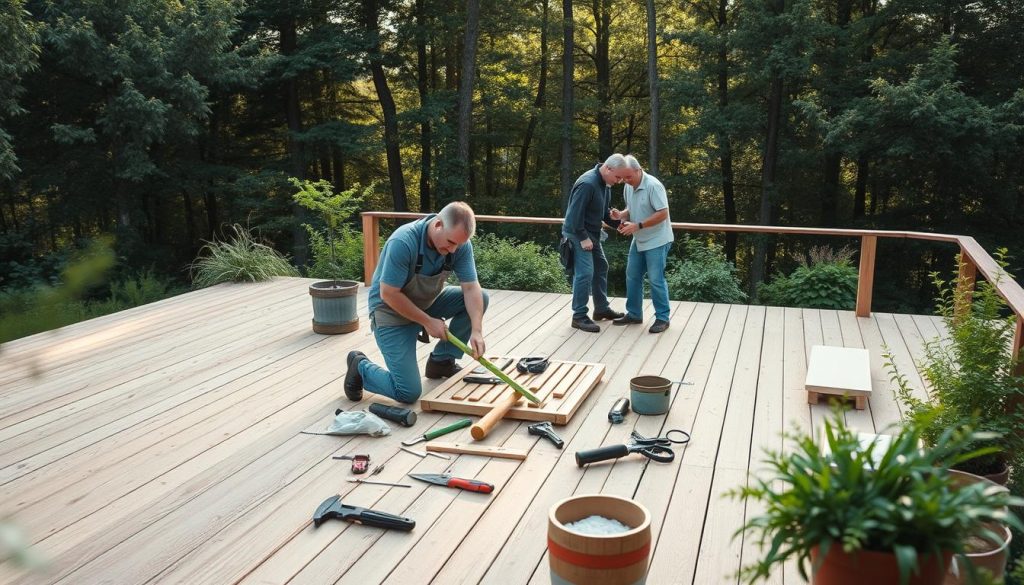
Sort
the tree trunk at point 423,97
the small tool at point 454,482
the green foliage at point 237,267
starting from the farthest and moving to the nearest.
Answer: the tree trunk at point 423,97 < the green foliage at point 237,267 < the small tool at point 454,482

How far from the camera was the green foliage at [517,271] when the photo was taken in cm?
820

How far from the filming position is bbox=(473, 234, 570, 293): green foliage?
8203 mm

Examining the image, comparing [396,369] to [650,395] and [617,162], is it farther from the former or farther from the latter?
[617,162]

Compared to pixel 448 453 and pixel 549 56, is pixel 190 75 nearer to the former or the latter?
pixel 549 56

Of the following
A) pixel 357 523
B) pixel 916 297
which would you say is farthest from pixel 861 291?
pixel 916 297

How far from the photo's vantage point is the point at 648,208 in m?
5.59

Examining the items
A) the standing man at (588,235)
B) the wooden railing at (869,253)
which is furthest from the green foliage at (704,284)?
the standing man at (588,235)

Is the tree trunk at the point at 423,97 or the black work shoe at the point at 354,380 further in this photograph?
the tree trunk at the point at 423,97

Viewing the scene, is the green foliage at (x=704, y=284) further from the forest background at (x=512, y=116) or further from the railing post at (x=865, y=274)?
the forest background at (x=512, y=116)

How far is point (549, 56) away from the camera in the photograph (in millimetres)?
18984

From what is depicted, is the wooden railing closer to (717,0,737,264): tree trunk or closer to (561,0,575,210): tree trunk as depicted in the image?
(717,0,737,264): tree trunk

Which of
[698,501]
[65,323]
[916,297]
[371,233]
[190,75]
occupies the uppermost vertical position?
[190,75]

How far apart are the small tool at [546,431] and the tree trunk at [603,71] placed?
15.6 meters

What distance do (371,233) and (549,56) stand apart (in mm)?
13062
